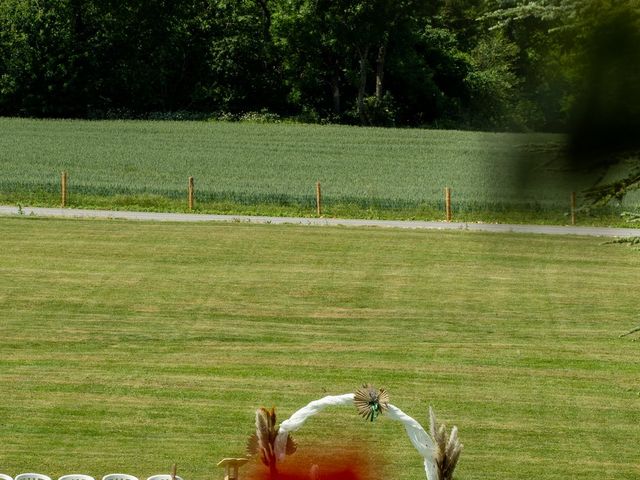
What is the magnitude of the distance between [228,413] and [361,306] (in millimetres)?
7644

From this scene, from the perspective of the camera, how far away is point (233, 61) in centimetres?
6306

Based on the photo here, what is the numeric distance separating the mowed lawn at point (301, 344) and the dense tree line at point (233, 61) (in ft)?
102

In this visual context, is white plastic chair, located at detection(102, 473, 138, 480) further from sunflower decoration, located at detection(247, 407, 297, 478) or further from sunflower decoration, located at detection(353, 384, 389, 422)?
sunflower decoration, located at detection(247, 407, 297, 478)

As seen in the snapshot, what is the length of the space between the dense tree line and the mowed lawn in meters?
31.2

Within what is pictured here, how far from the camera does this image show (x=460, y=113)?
5922cm

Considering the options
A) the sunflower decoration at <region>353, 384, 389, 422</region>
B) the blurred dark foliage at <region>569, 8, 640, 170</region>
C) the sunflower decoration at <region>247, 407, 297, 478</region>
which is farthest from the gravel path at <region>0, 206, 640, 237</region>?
the blurred dark foliage at <region>569, 8, 640, 170</region>

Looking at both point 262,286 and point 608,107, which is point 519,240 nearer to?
point 608,107

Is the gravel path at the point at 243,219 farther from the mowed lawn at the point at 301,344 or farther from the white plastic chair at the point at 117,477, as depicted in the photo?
the white plastic chair at the point at 117,477

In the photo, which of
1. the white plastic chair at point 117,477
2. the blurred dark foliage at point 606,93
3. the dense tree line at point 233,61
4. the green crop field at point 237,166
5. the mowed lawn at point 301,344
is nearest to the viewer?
the blurred dark foliage at point 606,93

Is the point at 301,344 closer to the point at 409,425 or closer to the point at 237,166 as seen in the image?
the point at 409,425

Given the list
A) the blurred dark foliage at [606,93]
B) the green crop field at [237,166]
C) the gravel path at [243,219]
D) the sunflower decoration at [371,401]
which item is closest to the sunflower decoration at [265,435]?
the sunflower decoration at [371,401]

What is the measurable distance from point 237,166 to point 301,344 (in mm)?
26193

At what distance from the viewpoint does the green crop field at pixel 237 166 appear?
114 feet

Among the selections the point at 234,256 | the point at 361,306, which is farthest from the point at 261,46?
the point at 361,306
